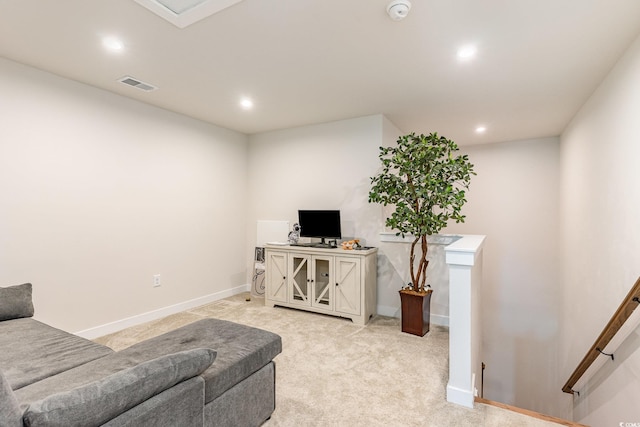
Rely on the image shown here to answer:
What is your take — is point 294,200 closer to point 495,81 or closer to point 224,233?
point 224,233

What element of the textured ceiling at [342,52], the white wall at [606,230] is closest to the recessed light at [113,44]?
the textured ceiling at [342,52]

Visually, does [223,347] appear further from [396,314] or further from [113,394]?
[396,314]

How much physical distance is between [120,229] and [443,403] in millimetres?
3385

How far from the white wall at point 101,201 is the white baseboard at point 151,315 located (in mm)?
54

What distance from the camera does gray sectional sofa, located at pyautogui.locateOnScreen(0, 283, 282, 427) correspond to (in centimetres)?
101

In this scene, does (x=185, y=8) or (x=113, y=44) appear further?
(x=113, y=44)

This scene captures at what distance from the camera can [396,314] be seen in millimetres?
3805

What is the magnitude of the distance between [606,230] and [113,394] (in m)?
3.49

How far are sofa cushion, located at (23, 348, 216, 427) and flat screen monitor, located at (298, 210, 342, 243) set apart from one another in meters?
2.72

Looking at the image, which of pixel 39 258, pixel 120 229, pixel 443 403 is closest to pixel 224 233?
pixel 120 229

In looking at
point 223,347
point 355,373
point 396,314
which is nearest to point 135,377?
point 223,347

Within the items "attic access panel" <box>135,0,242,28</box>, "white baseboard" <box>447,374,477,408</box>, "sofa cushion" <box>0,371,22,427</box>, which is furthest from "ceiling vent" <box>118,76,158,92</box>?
"white baseboard" <box>447,374,477,408</box>

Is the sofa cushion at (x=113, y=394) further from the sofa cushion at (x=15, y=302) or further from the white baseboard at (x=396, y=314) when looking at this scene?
the white baseboard at (x=396, y=314)

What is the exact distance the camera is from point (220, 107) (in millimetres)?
3715
